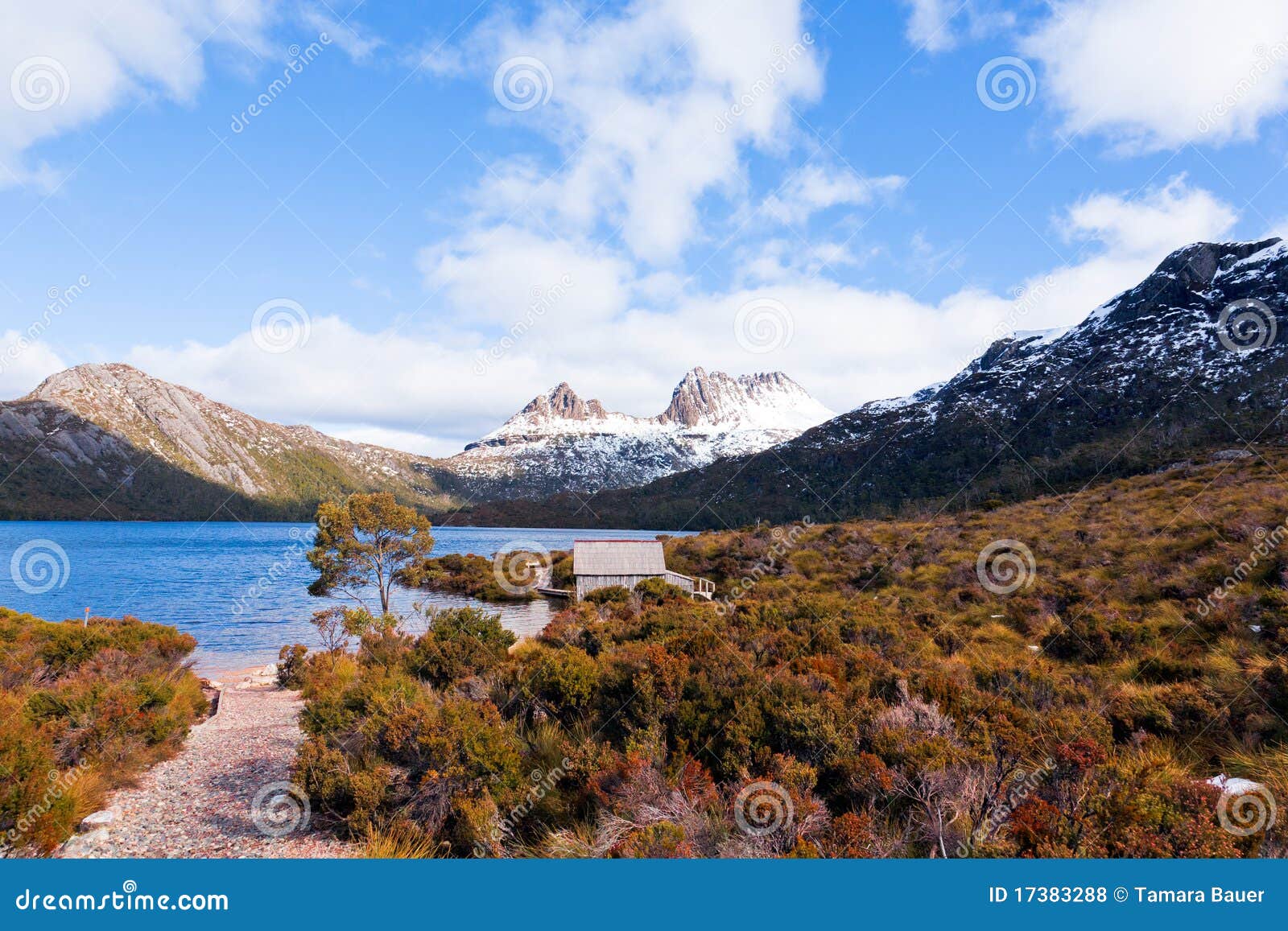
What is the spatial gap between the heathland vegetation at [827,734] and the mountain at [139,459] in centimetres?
15664

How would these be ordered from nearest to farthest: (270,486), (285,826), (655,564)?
1. (285,826)
2. (655,564)
3. (270,486)

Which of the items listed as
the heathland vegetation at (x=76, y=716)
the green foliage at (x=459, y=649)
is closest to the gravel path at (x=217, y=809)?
the heathland vegetation at (x=76, y=716)

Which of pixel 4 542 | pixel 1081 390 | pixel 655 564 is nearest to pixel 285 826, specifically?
pixel 655 564

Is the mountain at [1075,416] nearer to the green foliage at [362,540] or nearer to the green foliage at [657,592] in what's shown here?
the green foliage at [657,592]

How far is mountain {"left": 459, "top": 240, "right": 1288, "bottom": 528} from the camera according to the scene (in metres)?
46.3

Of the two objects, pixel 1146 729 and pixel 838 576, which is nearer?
pixel 1146 729

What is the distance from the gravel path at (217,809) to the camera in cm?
567

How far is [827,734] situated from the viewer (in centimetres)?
609

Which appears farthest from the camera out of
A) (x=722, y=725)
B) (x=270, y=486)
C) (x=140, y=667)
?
(x=270, y=486)

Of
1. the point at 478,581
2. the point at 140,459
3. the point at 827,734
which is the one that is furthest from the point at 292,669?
the point at 140,459

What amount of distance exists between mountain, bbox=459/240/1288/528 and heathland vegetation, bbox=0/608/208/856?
1608 inches

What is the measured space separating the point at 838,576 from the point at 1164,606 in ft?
38.6

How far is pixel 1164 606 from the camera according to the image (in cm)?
1298

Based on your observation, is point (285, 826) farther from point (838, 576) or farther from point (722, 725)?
point (838, 576)
